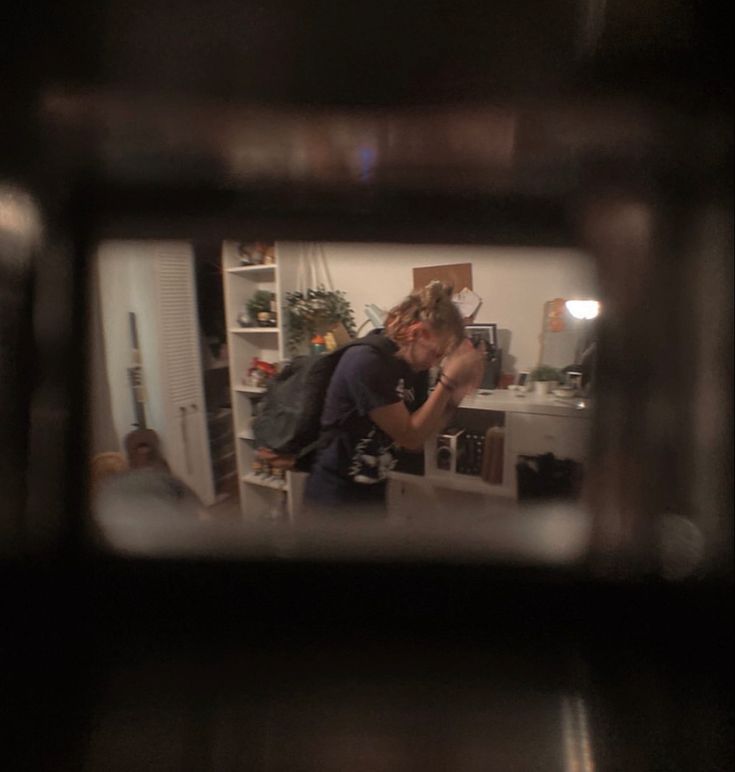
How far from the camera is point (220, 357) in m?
0.62

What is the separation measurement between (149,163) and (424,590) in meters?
0.54

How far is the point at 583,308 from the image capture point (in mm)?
599

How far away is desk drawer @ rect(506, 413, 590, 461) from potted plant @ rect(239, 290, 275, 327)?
28 centimetres

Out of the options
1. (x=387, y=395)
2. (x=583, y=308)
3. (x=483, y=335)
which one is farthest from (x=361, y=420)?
(x=583, y=308)

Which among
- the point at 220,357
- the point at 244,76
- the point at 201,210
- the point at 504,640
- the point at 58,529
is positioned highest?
the point at 244,76

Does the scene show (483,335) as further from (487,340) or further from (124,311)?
(124,311)

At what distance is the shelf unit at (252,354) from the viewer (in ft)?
2.00

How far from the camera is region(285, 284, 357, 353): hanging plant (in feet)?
1.98

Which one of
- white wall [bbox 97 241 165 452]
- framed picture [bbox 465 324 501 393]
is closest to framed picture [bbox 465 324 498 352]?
framed picture [bbox 465 324 501 393]

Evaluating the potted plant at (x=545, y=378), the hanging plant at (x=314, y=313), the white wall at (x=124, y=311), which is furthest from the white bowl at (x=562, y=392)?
the white wall at (x=124, y=311)

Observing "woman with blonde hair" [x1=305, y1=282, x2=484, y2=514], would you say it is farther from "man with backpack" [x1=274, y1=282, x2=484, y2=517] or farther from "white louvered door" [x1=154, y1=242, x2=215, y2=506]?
"white louvered door" [x1=154, y1=242, x2=215, y2=506]

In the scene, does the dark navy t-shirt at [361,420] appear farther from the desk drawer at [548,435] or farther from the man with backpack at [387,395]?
the desk drawer at [548,435]

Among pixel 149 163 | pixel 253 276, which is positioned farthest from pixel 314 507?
pixel 149 163

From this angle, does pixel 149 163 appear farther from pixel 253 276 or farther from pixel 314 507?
pixel 314 507
